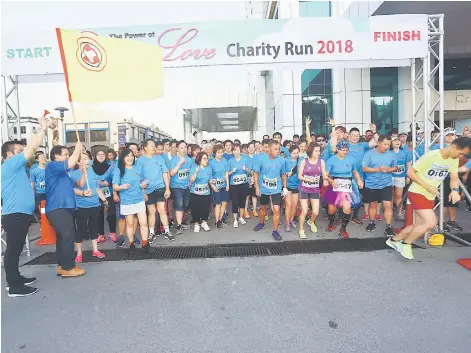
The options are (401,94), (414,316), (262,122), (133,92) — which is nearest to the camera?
(414,316)

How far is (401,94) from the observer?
13609mm

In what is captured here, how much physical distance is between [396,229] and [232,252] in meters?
3.27

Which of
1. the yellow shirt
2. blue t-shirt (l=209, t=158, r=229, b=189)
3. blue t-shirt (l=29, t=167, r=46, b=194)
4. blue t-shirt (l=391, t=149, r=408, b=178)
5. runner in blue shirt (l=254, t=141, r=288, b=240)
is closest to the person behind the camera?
the yellow shirt

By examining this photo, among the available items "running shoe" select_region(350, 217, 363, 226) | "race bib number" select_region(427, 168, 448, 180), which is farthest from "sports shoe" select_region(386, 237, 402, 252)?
"running shoe" select_region(350, 217, 363, 226)

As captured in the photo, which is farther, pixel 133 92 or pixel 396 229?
pixel 396 229

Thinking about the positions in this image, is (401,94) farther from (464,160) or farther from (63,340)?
(63,340)

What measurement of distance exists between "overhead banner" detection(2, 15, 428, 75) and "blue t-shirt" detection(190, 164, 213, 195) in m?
2.04

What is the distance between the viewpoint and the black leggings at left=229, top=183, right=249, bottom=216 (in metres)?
6.98

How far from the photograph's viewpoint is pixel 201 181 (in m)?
6.41

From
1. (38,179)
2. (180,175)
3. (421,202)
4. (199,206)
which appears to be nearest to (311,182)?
(421,202)

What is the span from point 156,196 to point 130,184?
73 cm

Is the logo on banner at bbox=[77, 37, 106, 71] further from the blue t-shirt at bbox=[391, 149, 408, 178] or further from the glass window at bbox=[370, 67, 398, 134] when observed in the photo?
the glass window at bbox=[370, 67, 398, 134]

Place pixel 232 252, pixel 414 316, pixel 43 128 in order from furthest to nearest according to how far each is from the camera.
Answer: pixel 232 252 < pixel 43 128 < pixel 414 316

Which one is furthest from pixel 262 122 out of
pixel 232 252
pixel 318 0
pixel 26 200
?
pixel 26 200
